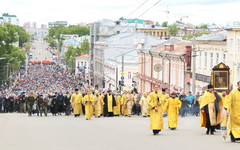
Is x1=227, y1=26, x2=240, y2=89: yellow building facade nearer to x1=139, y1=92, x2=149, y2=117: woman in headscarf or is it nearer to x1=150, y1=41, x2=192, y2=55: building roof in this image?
x1=150, y1=41, x2=192, y2=55: building roof

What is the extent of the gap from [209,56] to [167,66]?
8561 millimetres

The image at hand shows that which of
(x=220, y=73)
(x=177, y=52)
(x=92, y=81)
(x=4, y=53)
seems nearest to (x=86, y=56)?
(x=92, y=81)

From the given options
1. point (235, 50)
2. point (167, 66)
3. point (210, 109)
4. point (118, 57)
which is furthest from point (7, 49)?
point (210, 109)

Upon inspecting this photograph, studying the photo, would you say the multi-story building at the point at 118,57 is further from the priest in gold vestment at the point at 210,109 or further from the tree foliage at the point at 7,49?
the priest in gold vestment at the point at 210,109

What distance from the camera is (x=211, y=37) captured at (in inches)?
2015

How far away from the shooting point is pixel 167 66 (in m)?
57.6

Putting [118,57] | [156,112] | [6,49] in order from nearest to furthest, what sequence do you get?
[156,112]
[118,57]
[6,49]

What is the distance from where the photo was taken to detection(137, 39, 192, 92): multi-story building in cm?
5225

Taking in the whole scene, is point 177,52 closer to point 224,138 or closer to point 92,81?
point 224,138

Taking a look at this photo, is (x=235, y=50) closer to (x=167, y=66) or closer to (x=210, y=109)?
(x=167, y=66)

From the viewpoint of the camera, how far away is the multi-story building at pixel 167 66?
52.2 meters

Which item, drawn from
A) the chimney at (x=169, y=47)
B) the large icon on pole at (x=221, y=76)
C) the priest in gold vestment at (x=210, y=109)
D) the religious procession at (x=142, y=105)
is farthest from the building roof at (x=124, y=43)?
the priest in gold vestment at (x=210, y=109)

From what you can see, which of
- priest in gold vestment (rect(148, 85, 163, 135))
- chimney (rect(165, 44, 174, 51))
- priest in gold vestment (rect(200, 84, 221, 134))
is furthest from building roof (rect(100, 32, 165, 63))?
priest in gold vestment (rect(200, 84, 221, 134))

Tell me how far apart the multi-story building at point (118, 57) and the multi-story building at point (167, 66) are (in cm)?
359
